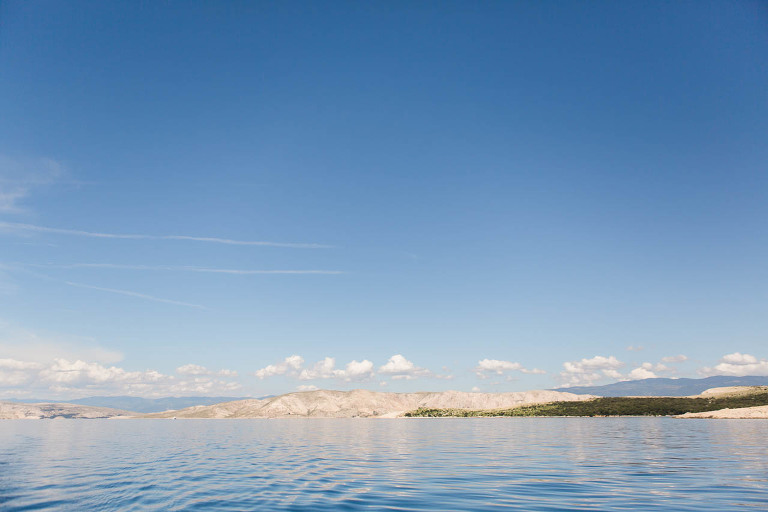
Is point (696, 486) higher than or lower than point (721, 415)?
higher

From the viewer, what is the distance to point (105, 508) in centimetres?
2620

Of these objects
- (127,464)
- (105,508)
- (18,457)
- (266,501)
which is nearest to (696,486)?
(266,501)

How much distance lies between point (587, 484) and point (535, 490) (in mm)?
4550

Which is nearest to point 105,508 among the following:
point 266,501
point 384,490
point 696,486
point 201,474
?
point 266,501

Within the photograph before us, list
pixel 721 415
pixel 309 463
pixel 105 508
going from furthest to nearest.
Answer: pixel 721 415 < pixel 309 463 < pixel 105 508

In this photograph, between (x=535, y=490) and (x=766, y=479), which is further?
(x=766, y=479)

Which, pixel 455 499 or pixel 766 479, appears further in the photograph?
pixel 766 479

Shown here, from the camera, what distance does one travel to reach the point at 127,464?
48625 mm

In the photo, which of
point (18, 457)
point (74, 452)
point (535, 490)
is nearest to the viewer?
point (535, 490)

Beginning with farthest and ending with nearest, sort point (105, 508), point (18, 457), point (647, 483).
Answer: point (18, 457)
point (647, 483)
point (105, 508)

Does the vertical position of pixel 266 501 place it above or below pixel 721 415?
above

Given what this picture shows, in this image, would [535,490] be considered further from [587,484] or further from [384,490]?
[384,490]

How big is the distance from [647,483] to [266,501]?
26.6 m

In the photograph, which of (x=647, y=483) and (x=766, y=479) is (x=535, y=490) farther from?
(x=766, y=479)
